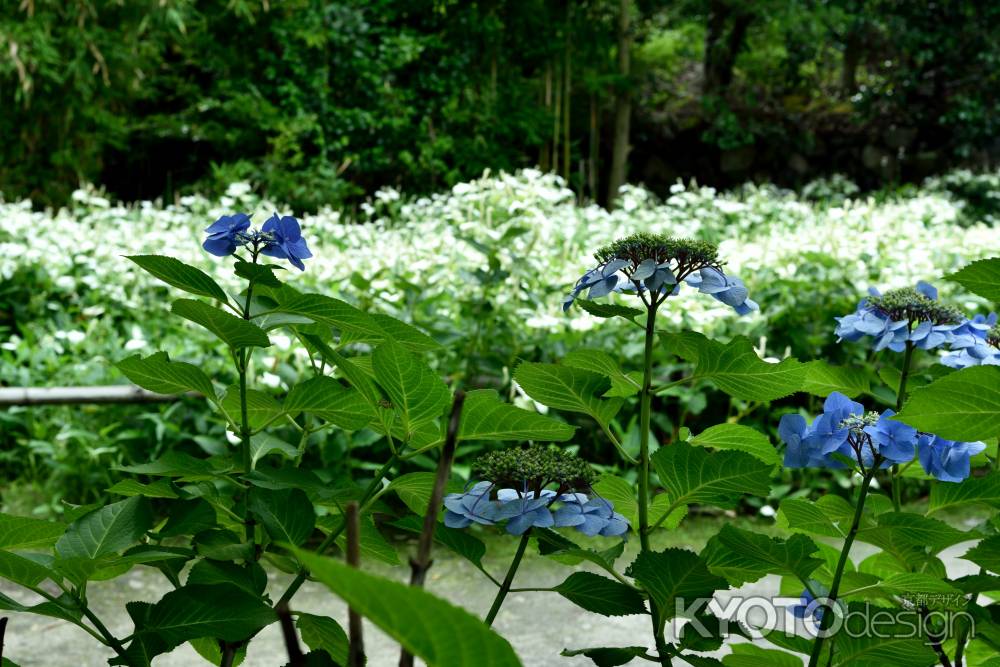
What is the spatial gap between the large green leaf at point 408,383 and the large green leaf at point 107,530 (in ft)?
0.65

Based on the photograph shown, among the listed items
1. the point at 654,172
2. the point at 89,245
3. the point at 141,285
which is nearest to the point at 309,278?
the point at 141,285

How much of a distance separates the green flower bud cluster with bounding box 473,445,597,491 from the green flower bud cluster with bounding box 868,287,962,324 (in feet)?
1.37

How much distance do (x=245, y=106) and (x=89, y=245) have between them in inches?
195

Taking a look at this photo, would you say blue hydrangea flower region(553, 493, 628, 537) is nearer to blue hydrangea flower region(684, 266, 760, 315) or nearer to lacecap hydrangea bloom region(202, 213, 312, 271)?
blue hydrangea flower region(684, 266, 760, 315)

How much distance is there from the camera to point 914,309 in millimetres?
948

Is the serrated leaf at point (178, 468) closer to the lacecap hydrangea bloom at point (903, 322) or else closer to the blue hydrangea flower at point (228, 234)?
the blue hydrangea flower at point (228, 234)

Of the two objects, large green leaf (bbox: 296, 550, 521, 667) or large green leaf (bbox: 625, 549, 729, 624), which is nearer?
large green leaf (bbox: 296, 550, 521, 667)

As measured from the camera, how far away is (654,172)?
12234 mm

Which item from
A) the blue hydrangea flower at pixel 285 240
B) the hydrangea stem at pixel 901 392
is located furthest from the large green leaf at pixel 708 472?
the blue hydrangea flower at pixel 285 240

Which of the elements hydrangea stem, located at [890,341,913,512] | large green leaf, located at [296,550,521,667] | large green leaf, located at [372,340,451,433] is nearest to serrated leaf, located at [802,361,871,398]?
hydrangea stem, located at [890,341,913,512]

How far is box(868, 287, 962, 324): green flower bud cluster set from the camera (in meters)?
0.95

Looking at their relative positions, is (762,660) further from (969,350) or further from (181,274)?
(181,274)

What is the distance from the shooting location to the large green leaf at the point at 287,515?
684mm


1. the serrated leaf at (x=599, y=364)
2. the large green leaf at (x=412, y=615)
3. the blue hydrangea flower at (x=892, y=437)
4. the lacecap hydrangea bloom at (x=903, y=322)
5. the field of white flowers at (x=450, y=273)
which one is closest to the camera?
the large green leaf at (x=412, y=615)
